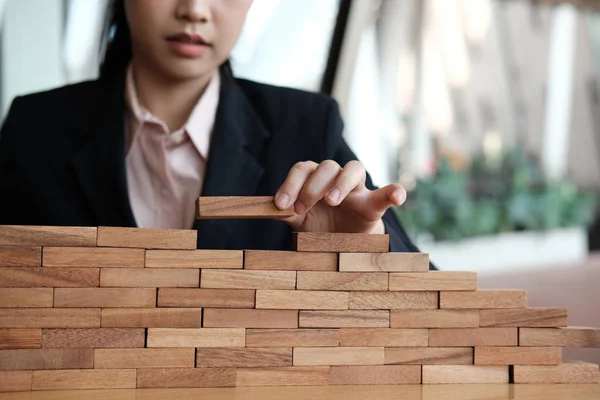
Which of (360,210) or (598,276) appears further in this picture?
(598,276)

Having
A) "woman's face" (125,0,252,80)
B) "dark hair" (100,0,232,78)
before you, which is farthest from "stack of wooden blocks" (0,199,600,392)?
"dark hair" (100,0,232,78)

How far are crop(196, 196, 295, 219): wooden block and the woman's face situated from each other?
20.2 inches

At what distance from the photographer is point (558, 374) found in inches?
38.4

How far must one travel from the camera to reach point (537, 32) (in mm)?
9312

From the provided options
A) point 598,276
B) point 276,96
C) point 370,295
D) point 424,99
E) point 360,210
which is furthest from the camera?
point 424,99

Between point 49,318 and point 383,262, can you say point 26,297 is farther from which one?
point 383,262

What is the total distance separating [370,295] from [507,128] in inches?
329

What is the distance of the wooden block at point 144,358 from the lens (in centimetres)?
86

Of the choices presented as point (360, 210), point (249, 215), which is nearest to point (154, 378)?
point (249, 215)

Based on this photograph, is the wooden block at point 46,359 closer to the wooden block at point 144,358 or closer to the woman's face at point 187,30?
the wooden block at point 144,358

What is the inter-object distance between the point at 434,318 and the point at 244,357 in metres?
0.25

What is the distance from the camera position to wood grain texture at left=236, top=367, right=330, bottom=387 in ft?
2.93

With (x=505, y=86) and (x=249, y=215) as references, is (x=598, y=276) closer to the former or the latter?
(x=249, y=215)

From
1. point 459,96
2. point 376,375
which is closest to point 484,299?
point 376,375
